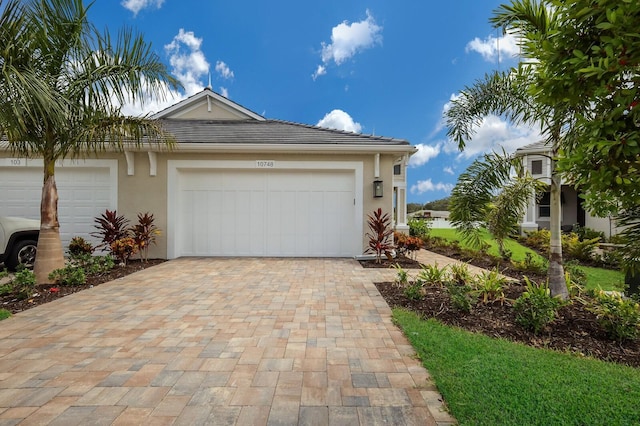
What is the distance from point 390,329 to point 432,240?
9669mm

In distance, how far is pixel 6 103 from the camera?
4.29 metres

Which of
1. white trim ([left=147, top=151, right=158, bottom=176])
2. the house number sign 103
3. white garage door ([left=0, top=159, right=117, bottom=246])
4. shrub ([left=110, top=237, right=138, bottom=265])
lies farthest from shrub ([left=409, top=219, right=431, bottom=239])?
white garage door ([left=0, top=159, right=117, bottom=246])

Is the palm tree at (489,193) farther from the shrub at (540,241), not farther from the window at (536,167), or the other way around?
the window at (536,167)

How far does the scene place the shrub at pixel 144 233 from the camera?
7800 millimetres

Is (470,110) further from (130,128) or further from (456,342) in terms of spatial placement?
(130,128)

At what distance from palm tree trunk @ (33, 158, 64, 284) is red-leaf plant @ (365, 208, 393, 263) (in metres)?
6.65

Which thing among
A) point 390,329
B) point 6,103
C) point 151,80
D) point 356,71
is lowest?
point 390,329

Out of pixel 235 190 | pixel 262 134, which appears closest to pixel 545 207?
pixel 262 134

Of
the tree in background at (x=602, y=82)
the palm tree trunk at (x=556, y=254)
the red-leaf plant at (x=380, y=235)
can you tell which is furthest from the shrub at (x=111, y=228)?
the palm tree trunk at (x=556, y=254)

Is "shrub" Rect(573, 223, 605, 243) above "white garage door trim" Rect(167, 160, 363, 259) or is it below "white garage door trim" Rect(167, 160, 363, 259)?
below

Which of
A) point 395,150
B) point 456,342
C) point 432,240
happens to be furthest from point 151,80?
point 432,240

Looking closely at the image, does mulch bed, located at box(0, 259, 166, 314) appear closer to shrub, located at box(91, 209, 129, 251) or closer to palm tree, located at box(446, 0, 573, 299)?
shrub, located at box(91, 209, 129, 251)

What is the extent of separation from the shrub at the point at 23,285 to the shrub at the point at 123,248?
2.01 metres

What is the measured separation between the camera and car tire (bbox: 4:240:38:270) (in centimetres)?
678
